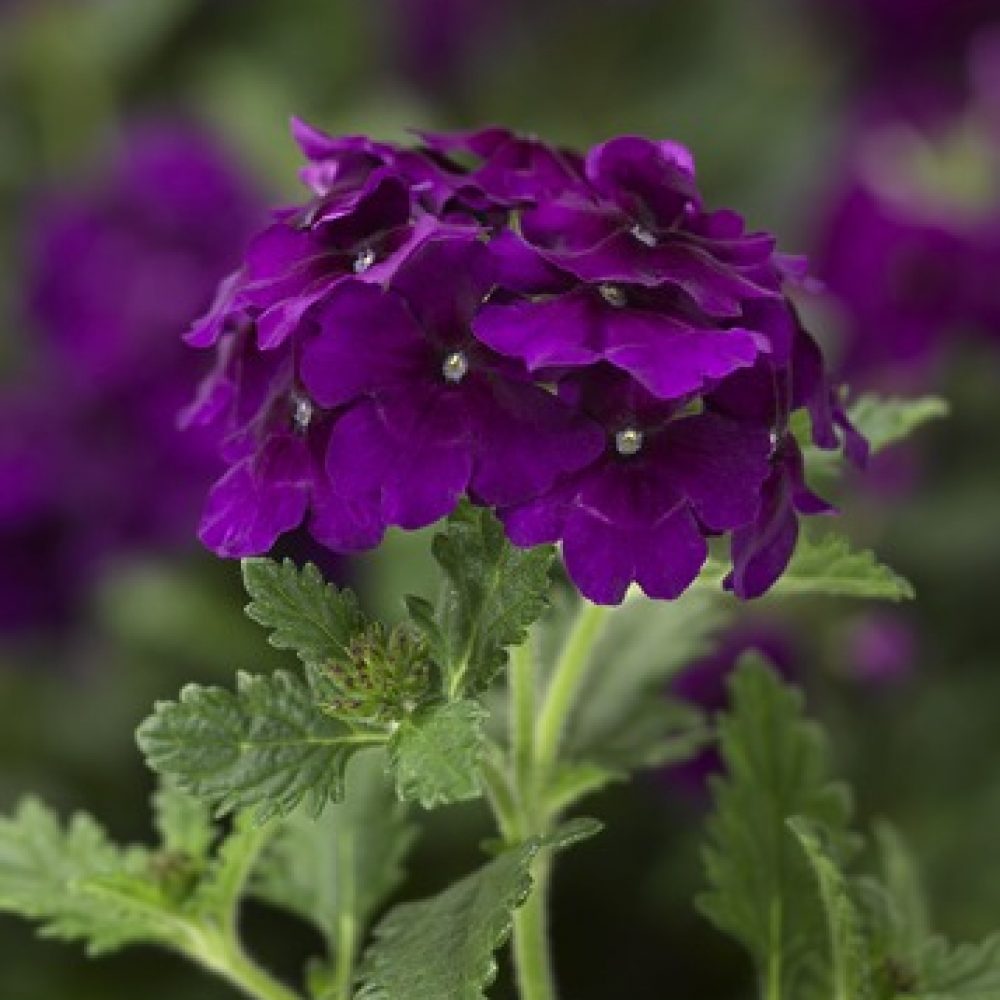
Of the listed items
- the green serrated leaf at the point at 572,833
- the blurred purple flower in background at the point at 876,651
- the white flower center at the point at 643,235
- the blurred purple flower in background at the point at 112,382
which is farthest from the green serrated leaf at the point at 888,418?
the blurred purple flower in background at the point at 112,382

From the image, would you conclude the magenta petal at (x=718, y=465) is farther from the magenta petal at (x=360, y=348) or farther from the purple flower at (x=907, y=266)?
the purple flower at (x=907, y=266)

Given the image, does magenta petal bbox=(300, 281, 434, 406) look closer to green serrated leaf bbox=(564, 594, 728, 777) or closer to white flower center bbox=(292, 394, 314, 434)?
white flower center bbox=(292, 394, 314, 434)

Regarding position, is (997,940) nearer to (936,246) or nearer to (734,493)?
(734,493)

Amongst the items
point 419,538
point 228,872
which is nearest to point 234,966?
point 228,872

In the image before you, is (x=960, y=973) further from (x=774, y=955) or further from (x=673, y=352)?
(x=673, y=352)

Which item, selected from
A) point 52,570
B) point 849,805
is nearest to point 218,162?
point 52,570

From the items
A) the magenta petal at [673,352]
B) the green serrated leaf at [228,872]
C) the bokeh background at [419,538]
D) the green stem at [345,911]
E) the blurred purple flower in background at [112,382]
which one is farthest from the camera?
the blurred purple flower in background at [112,382]
